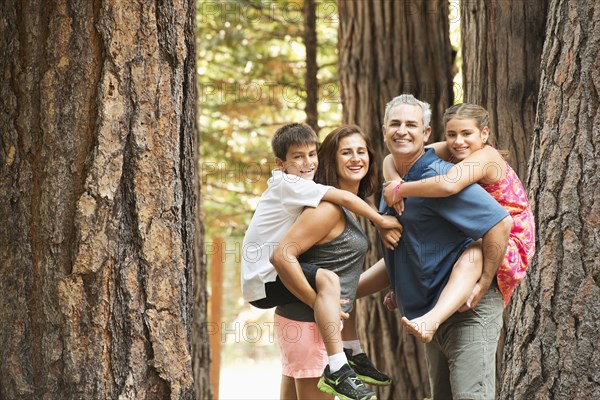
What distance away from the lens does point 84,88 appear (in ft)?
10.5

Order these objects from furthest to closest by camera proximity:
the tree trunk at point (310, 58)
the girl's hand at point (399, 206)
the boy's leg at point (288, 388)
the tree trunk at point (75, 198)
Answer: the tree trunk at point (310, 58), the boy's leg at point (288, 388), the girl's hand at point (399, 206), the tree trunk at point (75, 198)

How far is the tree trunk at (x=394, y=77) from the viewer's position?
812 centimetres

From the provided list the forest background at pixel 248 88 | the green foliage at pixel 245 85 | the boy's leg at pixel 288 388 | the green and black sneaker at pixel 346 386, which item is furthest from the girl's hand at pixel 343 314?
the green foliage at pixel 245 85

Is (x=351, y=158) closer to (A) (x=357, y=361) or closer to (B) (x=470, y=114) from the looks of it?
(B) (x=470, y=114)

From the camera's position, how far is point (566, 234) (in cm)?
439

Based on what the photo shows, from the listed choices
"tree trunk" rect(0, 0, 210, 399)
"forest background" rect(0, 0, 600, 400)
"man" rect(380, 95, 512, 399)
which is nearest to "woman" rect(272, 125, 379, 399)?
"man" rect(380, 95, 512, 399)

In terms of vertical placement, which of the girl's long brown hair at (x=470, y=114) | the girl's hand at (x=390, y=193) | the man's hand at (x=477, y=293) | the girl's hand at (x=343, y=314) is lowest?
the girl's hand at (x=343, y=314)

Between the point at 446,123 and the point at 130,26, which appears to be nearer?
the point at 130,26

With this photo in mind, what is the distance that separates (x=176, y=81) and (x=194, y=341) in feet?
14.4

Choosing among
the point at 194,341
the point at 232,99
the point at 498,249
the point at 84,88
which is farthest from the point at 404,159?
the point at 232,99

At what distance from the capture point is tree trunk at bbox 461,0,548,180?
630cm

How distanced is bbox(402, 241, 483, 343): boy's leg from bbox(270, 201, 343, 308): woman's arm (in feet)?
1.75

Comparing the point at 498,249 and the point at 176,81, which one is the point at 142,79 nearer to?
the point at 176,81

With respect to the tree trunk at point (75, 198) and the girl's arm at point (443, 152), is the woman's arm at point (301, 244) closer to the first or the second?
the girl's arm at point (443, 152)
